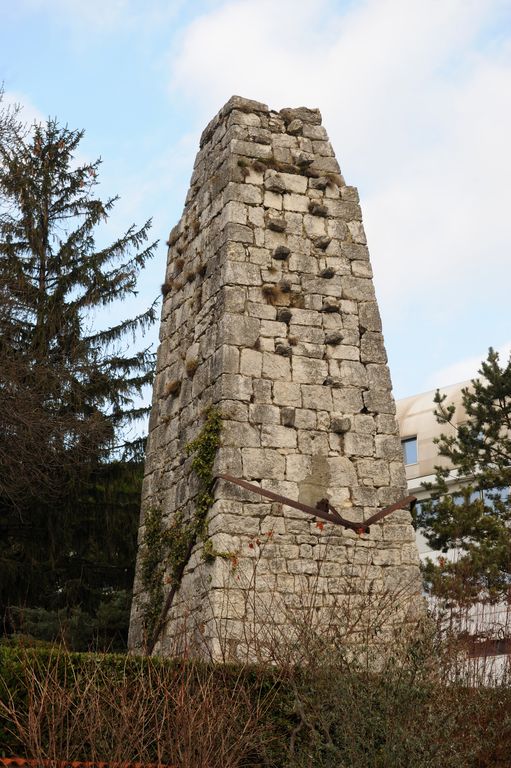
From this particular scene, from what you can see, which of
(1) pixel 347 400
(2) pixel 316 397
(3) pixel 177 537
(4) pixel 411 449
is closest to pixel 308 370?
(2) pixel 316 397

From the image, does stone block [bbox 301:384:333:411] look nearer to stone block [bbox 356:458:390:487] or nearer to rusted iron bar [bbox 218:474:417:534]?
stone block [bbox 356:458:390:487]

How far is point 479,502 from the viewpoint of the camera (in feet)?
66.5

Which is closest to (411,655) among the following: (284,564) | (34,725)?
(284,564)

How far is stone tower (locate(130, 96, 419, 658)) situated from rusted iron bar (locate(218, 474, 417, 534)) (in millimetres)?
74

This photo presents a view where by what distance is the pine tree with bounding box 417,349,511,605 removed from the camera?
18078mm

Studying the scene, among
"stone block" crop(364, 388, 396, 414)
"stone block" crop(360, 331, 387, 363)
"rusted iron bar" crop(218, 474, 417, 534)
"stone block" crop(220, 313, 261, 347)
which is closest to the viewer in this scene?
"rusted iron bar" crop(218, 474, 417, 534)

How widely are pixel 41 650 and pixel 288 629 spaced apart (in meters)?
2.41

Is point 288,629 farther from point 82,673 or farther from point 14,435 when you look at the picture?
point 14,435

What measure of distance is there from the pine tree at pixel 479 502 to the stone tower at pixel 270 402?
6.47m

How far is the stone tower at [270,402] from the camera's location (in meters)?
9.91

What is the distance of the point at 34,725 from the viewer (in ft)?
22.0

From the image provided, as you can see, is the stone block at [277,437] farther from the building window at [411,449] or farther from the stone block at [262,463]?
the building window at [411,449]

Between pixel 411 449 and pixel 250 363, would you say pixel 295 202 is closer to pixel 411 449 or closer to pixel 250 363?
pixel 250 363

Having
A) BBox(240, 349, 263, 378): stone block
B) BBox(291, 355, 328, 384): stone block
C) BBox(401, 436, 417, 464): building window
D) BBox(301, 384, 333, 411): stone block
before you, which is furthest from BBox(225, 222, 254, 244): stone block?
BBox(401, 436, 417, 464): building window
